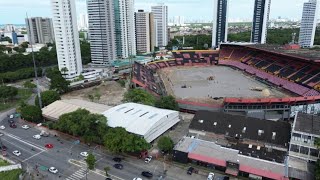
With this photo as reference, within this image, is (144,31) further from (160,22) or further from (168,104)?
(168,104)

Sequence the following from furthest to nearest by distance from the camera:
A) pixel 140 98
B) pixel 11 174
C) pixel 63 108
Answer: pixel 140 98, pixel 63 108, pixel 11 174

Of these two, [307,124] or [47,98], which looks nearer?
[307,124]

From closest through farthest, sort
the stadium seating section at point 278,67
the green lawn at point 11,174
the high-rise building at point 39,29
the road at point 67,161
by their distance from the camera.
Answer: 1. the green lawn at point 11,174
2. the road at point 67,161
3. the stadium seating section at point 278,67
4. the high-rise building at point 39,29

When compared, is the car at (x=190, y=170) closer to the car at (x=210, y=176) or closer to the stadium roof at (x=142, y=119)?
the car at (x=210, y=176)

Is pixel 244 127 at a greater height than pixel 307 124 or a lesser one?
lesser

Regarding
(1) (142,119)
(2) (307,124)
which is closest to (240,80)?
(2) (307,124)

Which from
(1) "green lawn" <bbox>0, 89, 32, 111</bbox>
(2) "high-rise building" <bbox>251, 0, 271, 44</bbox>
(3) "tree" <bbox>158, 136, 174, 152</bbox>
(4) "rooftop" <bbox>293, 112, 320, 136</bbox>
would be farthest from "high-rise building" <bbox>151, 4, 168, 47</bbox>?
(4) "rooftop" <bbox>293, 112, 320, 136</bbox>

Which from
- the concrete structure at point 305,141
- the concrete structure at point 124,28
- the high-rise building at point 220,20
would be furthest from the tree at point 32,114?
the high-rise building at point 220,20
